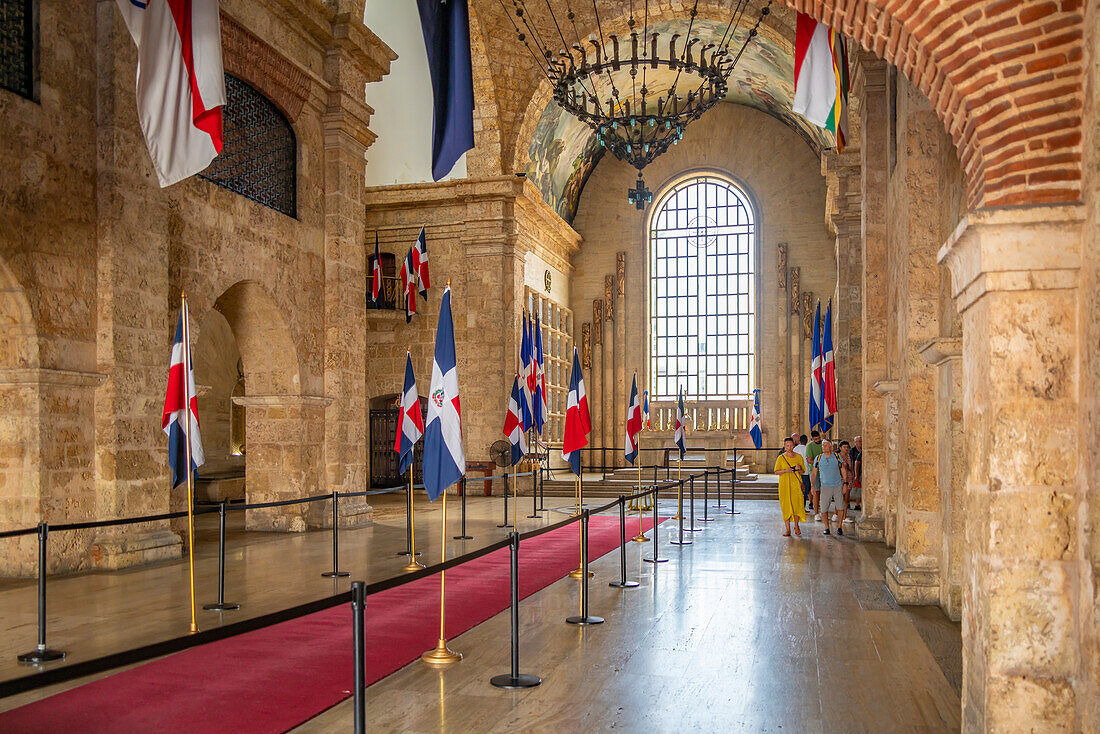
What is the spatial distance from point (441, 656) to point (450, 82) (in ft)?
18.4

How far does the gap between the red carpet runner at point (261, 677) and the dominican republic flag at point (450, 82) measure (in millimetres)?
4184

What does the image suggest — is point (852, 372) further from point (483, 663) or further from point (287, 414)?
point (483, 663)

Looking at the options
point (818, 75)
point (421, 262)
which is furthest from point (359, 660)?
point (421, 262)

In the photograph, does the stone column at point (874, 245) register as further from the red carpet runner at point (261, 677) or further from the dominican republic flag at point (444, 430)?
the dominican republic flag at point (444, 430)

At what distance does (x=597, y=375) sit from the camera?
2939 centimetres

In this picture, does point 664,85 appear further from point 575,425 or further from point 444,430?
point 444,430

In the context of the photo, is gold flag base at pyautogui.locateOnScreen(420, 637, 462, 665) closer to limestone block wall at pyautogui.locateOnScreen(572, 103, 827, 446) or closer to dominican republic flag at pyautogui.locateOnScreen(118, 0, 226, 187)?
dominican republic flag at pyautogui.locateOnScreen(118, 0, 226, 187)

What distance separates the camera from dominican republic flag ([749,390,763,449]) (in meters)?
27.2

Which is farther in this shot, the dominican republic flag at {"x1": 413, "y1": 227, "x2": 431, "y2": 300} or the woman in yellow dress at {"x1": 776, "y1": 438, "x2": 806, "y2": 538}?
the dominican republic flag at {"x1": 413, "y1": 227, "x2": 431, "y2": 300}

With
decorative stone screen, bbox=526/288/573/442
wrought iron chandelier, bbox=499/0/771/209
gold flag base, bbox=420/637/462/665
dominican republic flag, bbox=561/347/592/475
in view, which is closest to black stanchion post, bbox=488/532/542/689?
gold flag base, bbox=420/637/462/665

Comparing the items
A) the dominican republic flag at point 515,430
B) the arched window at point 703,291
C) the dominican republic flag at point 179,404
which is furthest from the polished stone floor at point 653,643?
the arched window at point 703,291

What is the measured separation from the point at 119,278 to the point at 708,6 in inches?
604

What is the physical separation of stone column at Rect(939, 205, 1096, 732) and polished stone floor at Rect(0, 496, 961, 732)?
0.84 m

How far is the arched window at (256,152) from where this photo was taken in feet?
43.3
